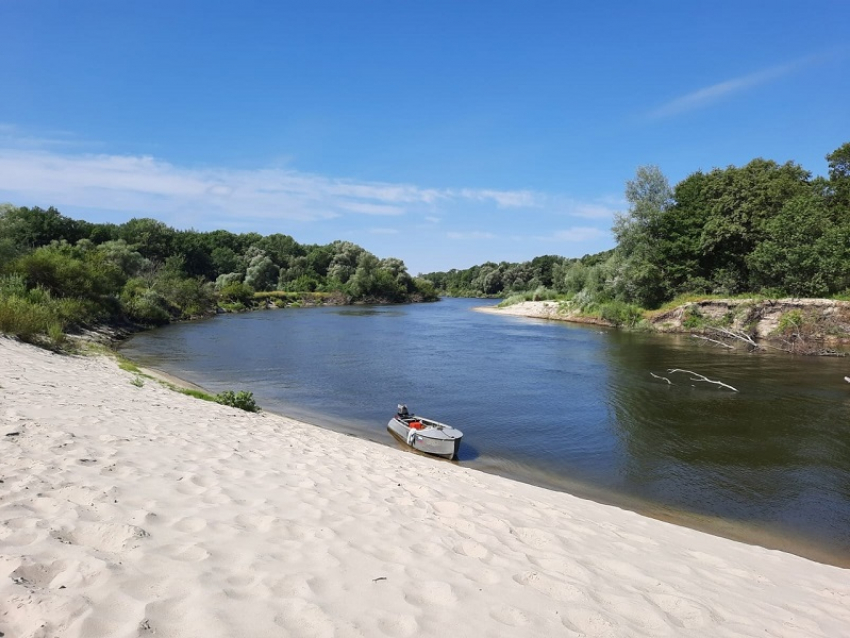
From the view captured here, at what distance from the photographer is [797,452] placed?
14742 millimetres

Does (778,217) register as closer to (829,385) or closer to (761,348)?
(761,348)

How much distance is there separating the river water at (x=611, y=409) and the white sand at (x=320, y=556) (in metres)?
3.56

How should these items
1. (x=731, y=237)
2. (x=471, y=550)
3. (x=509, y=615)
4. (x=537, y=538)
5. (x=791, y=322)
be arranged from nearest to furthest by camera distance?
1. (x=509, y=615)
2. (x=471, y=550)
3. (x=537, y=538)
4. (x=791, y=322)
5. (x=731, y=237)

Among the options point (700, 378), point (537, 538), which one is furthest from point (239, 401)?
point (700, 378)

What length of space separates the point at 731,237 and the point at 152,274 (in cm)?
6870

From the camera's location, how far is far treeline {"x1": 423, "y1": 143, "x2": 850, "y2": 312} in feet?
131

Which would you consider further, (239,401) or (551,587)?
(239,401)

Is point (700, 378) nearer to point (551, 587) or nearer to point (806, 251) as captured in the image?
point (806, 251)

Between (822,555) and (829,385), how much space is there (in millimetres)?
18126

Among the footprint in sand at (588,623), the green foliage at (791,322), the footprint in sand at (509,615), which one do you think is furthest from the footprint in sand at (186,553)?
the green foliage at (791,322)

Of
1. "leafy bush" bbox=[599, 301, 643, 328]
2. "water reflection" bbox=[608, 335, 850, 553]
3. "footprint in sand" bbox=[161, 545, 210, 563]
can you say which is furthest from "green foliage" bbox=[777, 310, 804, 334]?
"footprint in sand" bbox=[161, 545, 210, 563]

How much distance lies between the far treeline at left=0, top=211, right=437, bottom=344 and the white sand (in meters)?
15.9

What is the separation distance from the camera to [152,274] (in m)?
68.1

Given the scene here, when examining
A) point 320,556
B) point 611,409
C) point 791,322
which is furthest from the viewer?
point 791,322
